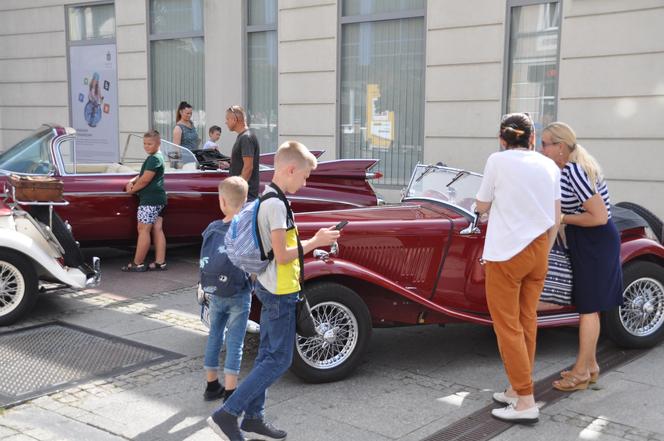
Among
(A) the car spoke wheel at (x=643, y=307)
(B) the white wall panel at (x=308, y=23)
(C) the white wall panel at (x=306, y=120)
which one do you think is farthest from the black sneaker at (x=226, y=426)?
(B) the white wall panel at (x=308, y=23)

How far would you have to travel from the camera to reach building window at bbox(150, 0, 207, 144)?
1455 cm

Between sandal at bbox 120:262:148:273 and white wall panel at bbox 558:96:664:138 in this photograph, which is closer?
sandal at bbox 120:262:148:273

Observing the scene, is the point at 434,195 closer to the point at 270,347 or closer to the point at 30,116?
the point at 270,347

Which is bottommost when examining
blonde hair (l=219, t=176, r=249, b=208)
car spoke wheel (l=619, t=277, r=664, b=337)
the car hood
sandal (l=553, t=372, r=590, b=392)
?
sandal (l=553, t=372, r=590, b=392)

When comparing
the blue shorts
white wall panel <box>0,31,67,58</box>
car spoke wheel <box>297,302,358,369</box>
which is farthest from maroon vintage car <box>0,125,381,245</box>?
white wall panel <box>0,31,67,58</box>

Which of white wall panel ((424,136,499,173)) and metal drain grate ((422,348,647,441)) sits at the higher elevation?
white wall panel ((424,136,499,173))

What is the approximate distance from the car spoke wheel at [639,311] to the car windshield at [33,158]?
5970 mm

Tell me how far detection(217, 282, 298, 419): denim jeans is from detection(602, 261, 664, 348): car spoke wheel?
293cm

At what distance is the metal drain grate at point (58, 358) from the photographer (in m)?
5.02

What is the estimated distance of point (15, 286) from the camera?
6391mm

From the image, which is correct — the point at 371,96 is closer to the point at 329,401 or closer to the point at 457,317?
the point at 457,317

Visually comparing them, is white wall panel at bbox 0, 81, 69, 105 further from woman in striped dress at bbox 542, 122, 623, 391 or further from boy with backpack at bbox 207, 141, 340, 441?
boy with backpack at bbox 207, 141, 340, 441

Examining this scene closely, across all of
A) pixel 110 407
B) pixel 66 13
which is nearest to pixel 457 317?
pixel 110 407

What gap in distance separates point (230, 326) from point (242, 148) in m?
3.44
